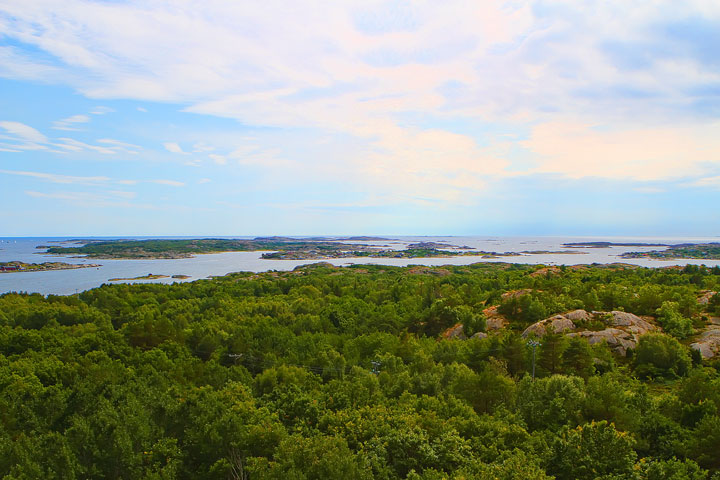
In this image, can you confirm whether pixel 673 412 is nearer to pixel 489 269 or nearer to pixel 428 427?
pixel 428 427

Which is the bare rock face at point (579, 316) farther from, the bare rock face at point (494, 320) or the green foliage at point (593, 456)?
the green foliage at point (593, 456)

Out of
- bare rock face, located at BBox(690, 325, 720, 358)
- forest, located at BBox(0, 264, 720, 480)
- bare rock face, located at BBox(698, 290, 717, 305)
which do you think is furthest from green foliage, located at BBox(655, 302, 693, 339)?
bare rock face, located at BBox(698, 290, 717, 305)

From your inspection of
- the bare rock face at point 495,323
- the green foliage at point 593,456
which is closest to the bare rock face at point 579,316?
the bare rock face at point 495,323

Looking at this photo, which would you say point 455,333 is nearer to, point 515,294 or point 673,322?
point 515,294

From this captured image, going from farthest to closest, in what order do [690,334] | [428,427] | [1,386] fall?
[690,334] < [1,386] < [428,427]

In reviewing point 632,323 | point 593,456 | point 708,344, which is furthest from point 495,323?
point 593,456

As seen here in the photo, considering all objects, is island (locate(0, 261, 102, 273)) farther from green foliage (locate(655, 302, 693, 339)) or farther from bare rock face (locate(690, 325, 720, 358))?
bare rock face (locate(690, 325, 720, 358))

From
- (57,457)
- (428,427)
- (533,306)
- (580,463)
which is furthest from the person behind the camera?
(533,306)

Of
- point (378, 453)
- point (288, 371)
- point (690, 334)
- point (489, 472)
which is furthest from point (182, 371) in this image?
point (690, 334)
